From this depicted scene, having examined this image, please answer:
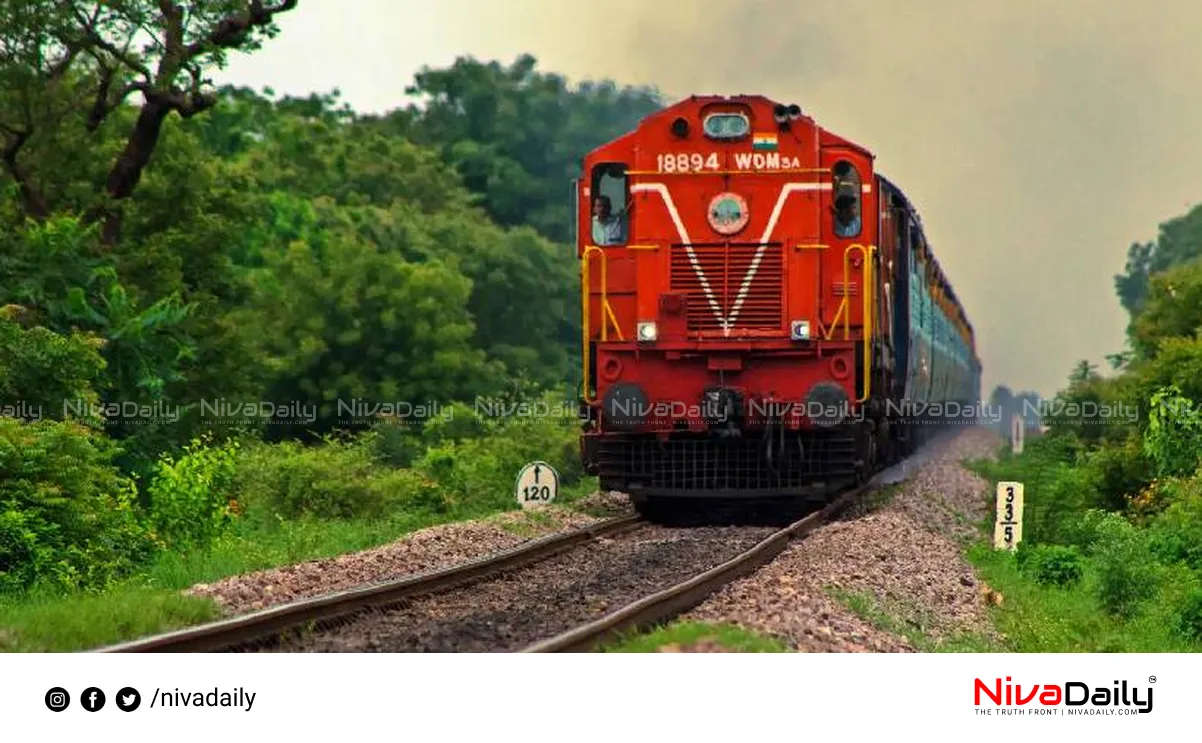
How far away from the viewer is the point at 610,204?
63.5 feet

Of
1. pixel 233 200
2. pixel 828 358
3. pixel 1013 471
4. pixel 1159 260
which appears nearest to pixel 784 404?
pixel 828 358

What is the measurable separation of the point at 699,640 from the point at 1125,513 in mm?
12286

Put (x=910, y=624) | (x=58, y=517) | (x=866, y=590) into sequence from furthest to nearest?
1. (x=58, y=517)
2. (x=866, y=590)
3. (x=910, y=624)

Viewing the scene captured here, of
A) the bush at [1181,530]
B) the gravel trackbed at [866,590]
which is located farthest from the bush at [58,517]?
the bush at [1181,530]

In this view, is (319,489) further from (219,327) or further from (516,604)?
(516,604)

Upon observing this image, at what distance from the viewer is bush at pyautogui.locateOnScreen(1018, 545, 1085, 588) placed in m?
15.6

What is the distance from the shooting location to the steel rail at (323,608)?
31.6ft

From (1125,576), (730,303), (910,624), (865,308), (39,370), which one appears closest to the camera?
(910,624)

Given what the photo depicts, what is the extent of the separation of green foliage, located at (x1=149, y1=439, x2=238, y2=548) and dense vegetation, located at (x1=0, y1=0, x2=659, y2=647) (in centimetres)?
2

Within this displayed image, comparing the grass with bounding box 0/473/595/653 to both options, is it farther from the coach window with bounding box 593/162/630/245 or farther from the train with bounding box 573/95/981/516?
the coach window with bounding box 593/162/630/245

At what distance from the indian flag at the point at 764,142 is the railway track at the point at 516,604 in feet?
14.5

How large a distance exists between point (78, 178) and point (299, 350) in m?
10.3
